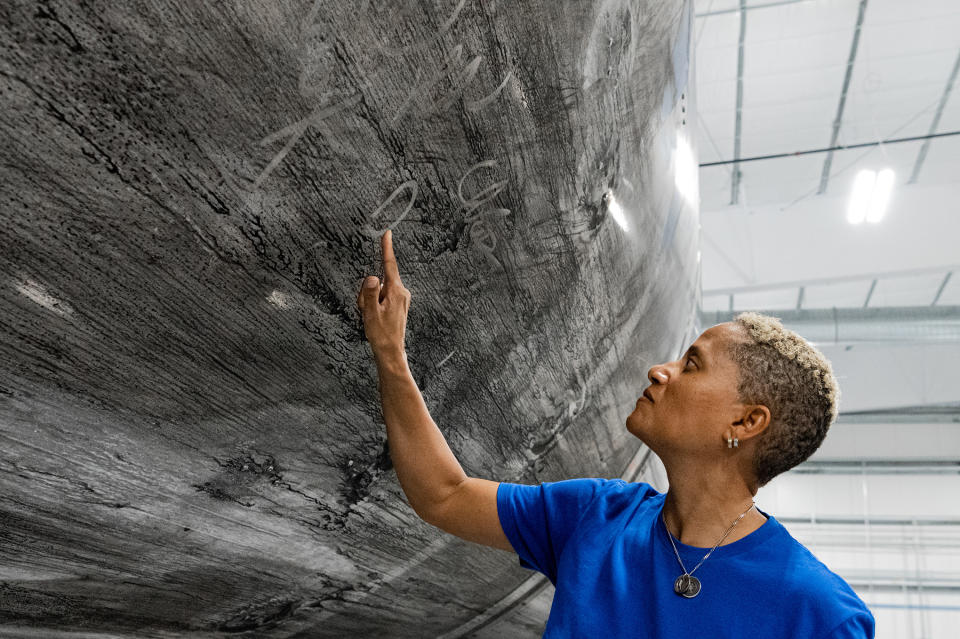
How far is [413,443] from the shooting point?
3.36ft

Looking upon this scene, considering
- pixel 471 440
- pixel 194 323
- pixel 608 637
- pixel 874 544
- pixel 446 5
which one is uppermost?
pixel 874 544

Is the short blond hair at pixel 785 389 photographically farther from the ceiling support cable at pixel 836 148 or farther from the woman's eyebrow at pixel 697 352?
the ceiling support cable at pixel 836 148

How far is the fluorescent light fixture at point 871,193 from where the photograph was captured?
729 centimetres

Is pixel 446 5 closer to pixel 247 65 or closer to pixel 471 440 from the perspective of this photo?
pixel 247 65

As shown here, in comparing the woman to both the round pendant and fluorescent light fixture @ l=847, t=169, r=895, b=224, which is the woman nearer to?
the round pendant

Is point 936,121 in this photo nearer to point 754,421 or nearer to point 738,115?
point 738,115

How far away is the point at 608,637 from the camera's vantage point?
989mm

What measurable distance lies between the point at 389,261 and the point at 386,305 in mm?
53

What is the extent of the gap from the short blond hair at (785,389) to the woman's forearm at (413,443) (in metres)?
0.39

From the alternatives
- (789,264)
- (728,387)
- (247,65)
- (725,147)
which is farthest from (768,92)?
(247,65)

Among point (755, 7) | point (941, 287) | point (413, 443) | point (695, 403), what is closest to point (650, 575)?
point (695, 403)

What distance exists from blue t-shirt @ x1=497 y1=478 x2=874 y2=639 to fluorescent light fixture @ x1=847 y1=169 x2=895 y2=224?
7.10m

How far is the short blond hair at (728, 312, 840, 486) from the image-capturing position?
105cm

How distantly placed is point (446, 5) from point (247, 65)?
183 millimetres
